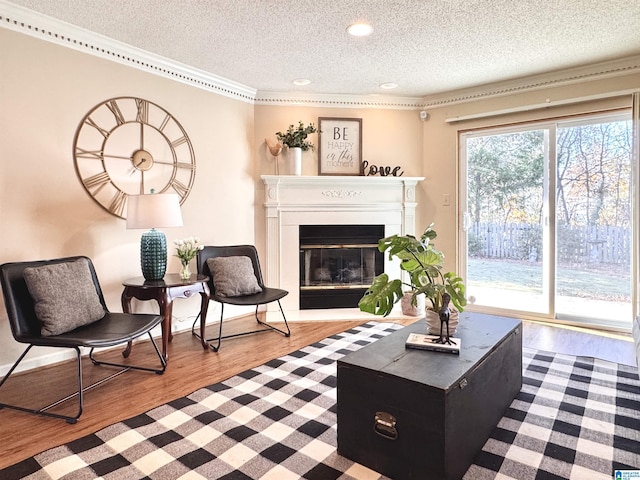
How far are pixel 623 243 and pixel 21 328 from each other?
15.2ft

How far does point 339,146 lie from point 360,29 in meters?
1.65

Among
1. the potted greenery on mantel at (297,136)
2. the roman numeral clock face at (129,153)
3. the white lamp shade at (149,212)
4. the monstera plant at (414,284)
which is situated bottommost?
the monstera plant at (414,284)

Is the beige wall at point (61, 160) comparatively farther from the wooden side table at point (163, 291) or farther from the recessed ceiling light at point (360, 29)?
the recessed ceiling light at point (360, 29)

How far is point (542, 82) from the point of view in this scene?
3834 millimetres

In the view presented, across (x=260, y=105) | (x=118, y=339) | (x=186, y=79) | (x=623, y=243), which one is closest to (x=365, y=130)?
(x=260, y=105)

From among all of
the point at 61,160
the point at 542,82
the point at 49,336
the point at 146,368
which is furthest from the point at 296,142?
the point at 49,336

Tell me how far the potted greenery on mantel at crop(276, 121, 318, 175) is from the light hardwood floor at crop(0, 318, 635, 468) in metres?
1.66

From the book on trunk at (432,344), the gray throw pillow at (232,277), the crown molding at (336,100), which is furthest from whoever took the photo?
the crown molding at (336,100)

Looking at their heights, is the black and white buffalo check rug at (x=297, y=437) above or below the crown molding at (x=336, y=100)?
below

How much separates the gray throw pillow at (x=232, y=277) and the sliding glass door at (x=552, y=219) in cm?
244

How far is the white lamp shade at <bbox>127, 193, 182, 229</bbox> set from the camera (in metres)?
2.85

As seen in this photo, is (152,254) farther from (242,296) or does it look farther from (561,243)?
(561,243)

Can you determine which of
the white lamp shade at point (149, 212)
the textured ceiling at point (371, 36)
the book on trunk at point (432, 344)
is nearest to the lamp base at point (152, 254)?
the white lamp shade at point (149, 212)

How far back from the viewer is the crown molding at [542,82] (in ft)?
11.3
